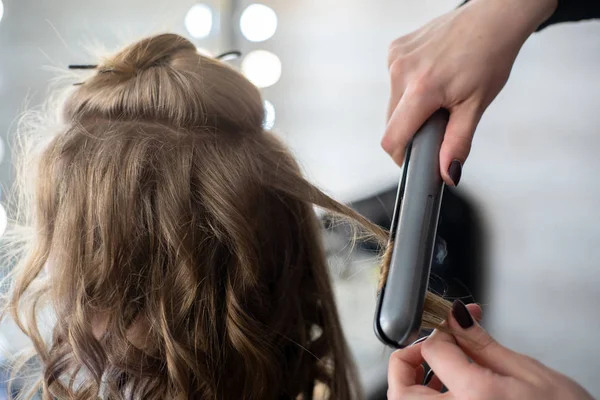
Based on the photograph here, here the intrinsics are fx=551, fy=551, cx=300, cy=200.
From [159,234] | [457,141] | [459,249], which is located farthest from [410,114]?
[459,249]

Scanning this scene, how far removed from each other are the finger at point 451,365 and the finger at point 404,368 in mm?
27

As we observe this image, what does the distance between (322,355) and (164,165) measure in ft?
1.12

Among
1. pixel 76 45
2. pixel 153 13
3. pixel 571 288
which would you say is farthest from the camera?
pixel 153 13

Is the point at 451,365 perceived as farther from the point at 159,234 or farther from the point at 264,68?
the point at 264,68

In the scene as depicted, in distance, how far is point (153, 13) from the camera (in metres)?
1.27

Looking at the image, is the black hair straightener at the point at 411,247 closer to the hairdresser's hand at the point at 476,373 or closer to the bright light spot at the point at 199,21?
the hairdresser's hand at the point at 476,373

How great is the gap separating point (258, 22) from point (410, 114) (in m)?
0.93

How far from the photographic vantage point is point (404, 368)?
0.48m

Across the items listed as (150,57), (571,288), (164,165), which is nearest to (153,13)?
(150,57)

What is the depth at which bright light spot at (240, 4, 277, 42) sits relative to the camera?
1320 millimetres

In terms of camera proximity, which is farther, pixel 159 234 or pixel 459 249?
pixel 459 249

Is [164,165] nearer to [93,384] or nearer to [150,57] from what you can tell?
[150,57]

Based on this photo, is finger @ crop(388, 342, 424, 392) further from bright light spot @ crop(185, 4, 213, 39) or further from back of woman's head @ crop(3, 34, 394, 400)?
bright light spot @ crop(185, 4, 213, 39)

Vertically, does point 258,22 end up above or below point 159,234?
above
